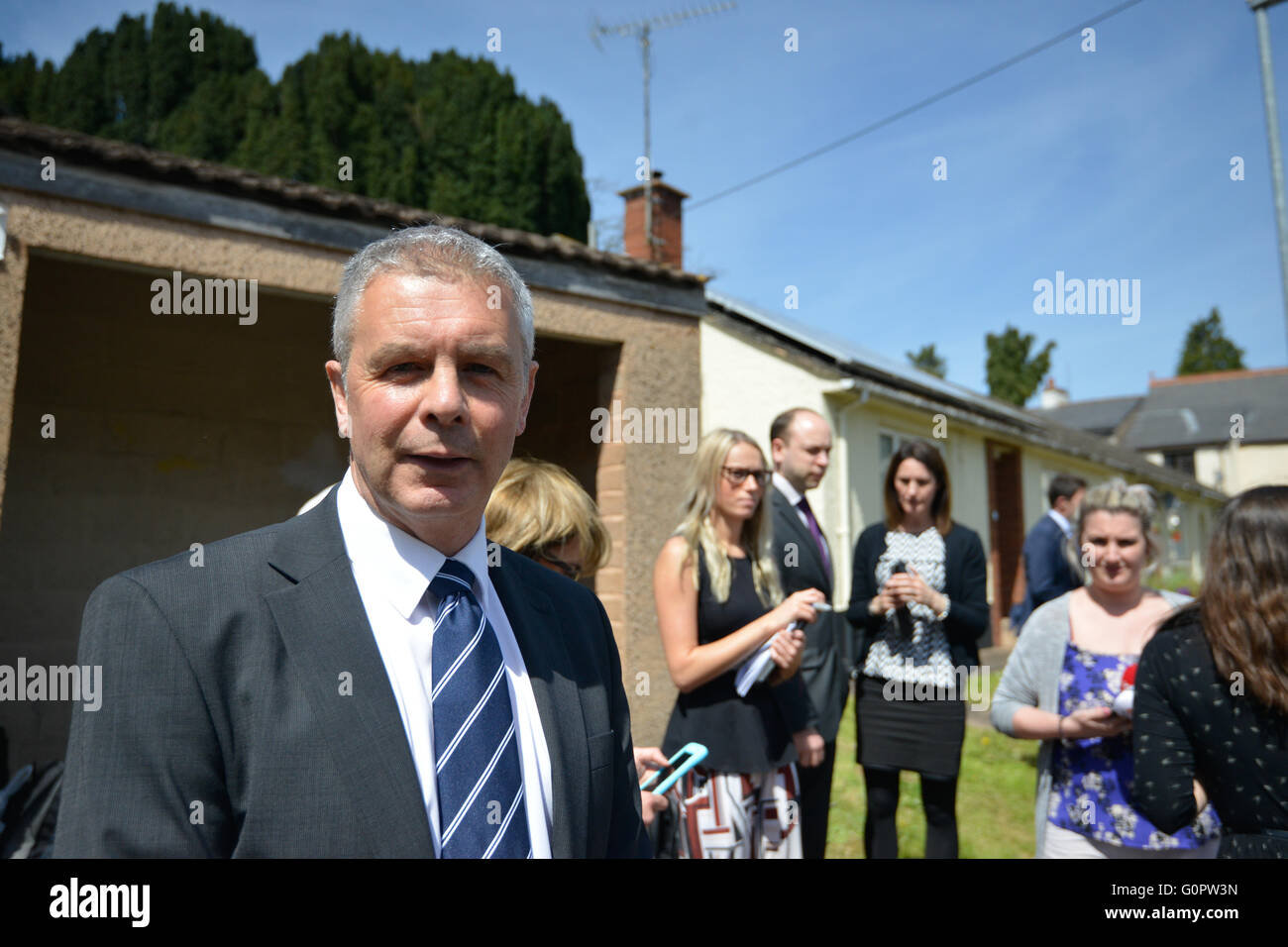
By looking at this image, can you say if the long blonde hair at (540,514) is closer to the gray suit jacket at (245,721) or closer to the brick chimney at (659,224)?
the gray suit jacket at (245,721)

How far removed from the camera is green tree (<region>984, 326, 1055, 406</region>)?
125 feet

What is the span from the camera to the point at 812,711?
360 centimetres

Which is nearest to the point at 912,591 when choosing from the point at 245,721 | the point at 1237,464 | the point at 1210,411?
the point at 245,721

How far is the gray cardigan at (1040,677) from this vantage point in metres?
3.09

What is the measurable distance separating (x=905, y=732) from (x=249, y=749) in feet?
10.6

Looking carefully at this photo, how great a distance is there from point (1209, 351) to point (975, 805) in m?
62.4

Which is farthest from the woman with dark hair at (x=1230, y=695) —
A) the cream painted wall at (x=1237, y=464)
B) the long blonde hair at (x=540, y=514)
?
the cream painted wall at (x=1237, y=464)

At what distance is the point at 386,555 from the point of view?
139cm

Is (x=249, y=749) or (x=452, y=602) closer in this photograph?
(x=249, y=749)

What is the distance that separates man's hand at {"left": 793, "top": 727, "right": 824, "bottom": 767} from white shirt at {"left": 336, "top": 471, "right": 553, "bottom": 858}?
2159mm

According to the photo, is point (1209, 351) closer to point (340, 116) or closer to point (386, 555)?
point (340, 116)
